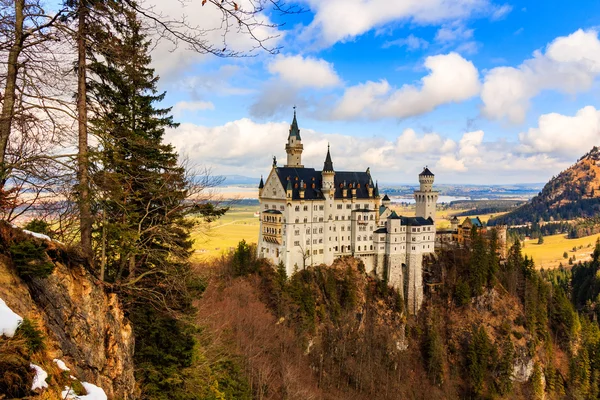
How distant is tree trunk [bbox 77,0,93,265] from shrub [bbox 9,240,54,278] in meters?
2.58

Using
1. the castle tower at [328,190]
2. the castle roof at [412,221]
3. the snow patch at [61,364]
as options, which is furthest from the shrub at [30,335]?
the castle roof at [412,221]

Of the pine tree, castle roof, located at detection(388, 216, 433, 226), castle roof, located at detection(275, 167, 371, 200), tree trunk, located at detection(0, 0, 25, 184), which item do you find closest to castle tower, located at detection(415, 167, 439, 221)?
castle roof, located at detection(388, 216, 433, 226)

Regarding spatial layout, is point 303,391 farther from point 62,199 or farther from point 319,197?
point 62,199

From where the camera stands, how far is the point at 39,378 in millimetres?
8242

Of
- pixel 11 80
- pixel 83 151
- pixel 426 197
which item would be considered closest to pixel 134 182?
pixel 83 151

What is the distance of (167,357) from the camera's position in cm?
2061

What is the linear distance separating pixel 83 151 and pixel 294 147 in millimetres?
58604

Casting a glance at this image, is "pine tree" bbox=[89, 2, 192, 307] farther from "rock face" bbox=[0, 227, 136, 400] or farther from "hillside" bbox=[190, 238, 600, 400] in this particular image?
"hillside" bbox=[190, 238, 600, 400]

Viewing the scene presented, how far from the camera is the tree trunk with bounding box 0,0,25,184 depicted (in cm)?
1162

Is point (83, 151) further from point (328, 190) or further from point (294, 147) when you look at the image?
point (294, 147)

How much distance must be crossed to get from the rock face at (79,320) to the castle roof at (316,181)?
48.7 metres

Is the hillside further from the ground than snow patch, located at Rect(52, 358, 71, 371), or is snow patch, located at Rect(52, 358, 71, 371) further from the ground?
snow patch, located at Rect(52, 358, 71, 371)

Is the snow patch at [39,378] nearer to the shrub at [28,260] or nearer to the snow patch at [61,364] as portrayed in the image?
the snow patch at [61,364]

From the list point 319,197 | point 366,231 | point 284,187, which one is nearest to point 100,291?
point 284,187
